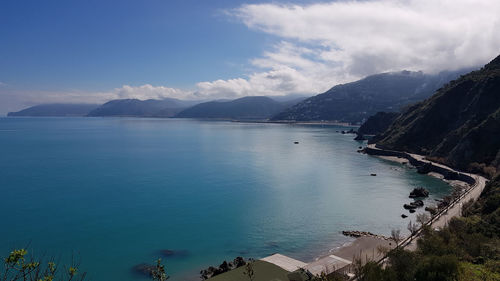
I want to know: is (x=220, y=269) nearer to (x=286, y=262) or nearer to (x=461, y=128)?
(x=286, y=262)

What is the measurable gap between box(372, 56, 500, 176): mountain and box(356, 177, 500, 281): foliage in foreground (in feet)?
147

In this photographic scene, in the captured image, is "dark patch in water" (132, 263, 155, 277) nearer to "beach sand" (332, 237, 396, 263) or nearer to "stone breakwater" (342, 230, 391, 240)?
"beach sand" (332, 237, 396, 263)

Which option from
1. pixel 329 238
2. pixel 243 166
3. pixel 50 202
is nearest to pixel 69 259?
pixel 50 202

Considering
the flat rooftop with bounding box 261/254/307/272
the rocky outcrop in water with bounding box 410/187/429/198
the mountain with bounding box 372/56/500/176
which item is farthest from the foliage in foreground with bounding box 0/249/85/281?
the mountain with bounding box 372/56/500/176

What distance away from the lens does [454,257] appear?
23.2m

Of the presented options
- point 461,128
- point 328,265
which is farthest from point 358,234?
point 461,128

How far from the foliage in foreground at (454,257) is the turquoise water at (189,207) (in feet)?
37.2

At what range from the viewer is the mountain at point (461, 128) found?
81562 millimetres

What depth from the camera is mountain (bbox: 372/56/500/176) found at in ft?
268

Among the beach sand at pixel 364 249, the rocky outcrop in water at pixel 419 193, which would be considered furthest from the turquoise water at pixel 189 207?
the beach sand at pixel 364 249

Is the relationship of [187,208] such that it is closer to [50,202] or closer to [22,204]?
[50,202]

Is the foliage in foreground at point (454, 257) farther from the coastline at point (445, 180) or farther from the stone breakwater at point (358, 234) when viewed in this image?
the stone breakwater at point (358, 234)

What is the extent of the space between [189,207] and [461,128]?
3205 inches

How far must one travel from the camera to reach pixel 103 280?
111 ft
